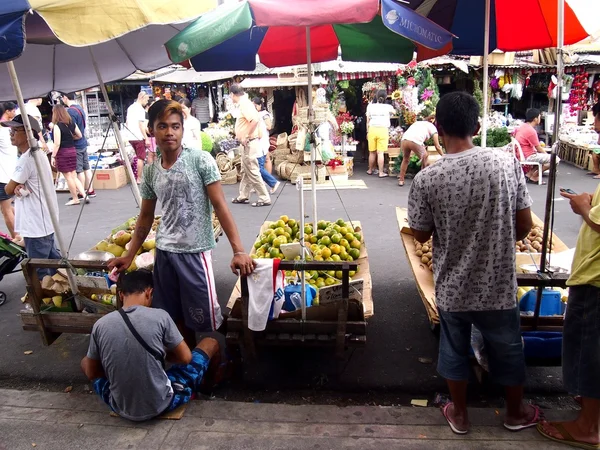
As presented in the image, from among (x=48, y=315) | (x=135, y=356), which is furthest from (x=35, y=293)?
(x=135, y=356)

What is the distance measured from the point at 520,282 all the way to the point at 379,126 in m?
8.69

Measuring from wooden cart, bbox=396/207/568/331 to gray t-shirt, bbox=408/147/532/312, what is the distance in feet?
Result: 1.73

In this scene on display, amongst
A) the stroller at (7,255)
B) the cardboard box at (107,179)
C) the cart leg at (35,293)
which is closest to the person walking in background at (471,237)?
the cart leg at (35,293)

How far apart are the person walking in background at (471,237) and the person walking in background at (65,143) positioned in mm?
8219

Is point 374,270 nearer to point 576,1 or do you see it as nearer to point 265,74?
point 576,1

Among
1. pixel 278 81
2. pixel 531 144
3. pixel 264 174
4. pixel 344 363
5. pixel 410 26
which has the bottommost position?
pixel 344 363

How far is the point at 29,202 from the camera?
4.91 meters

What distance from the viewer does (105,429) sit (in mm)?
2975

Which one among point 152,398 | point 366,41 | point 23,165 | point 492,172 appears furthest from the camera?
point 366,41

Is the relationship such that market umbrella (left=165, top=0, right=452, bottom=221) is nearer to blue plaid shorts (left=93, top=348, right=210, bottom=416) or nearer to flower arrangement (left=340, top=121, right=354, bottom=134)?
blue plaid shorts (left=93, top=348, right=210, bottom=416)

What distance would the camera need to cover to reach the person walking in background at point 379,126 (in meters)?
11.2

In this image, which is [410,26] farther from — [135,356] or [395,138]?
[395,138]

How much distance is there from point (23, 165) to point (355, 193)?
21.7 ft

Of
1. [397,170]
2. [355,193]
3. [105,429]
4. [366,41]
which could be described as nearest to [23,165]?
[105,429]
